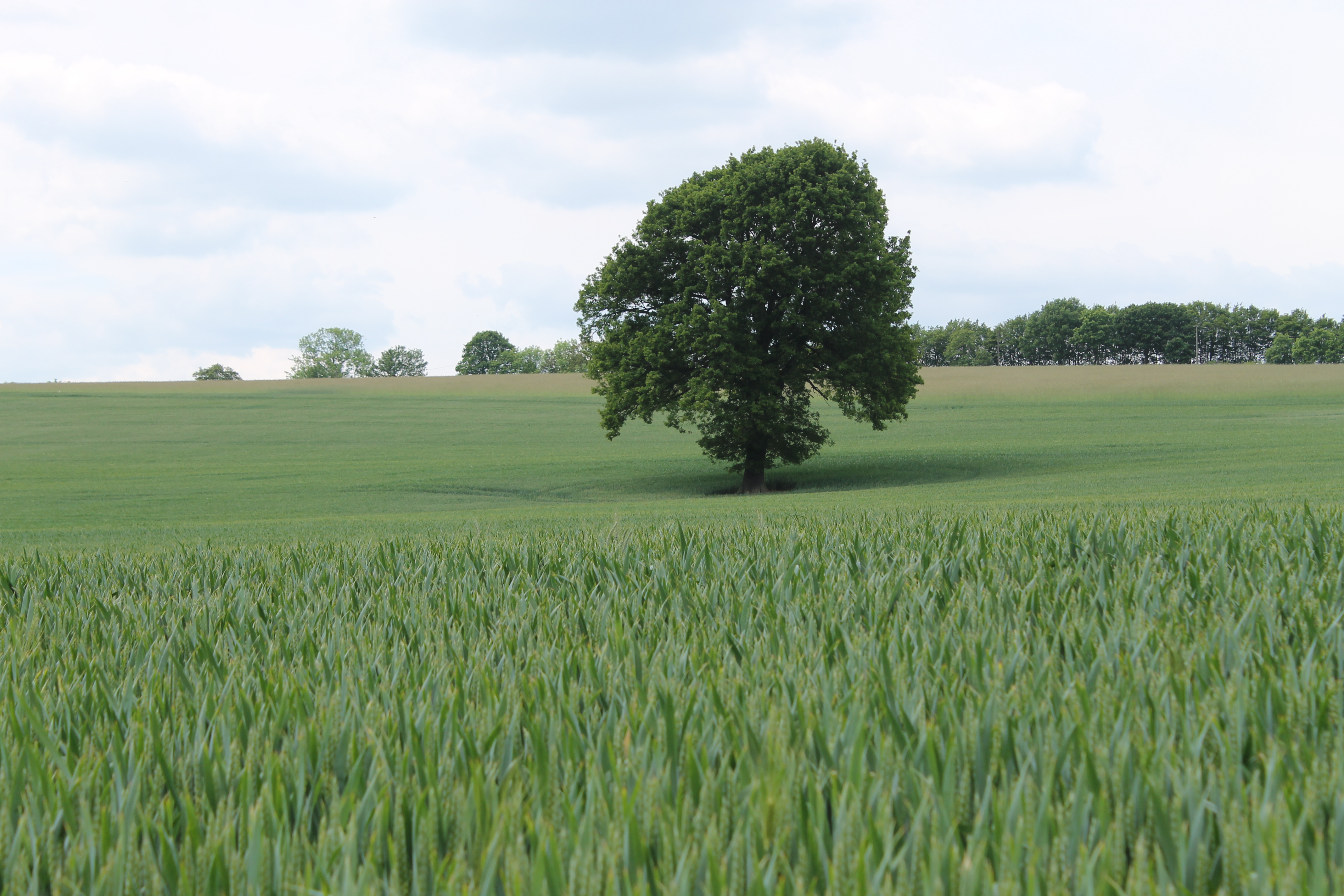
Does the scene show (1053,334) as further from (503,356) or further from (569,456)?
(569,456)

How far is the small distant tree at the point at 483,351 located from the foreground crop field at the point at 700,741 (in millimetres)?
153640

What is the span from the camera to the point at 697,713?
1782 mm

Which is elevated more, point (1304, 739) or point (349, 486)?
point (1304, 739)

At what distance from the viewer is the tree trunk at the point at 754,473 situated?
30.9 meters

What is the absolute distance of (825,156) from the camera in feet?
94.8

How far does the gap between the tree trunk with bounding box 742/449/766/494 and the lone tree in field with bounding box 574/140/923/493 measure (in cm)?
86

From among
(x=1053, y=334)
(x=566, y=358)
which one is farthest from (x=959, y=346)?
(x=566, y=358)

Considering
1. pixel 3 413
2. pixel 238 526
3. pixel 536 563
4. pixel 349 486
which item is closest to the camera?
pixel 536 563

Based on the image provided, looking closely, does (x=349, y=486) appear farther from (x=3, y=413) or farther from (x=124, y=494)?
(x=3, y=413)

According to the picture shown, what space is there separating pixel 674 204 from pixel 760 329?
5186mm

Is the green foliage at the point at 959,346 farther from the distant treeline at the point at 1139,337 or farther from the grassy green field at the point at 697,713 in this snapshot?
the grassy green field at the point at 697,713

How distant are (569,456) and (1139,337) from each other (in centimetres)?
12201

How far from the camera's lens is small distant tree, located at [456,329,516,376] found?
154 m

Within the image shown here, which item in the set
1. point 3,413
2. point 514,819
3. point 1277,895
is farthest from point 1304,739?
point 3,413
